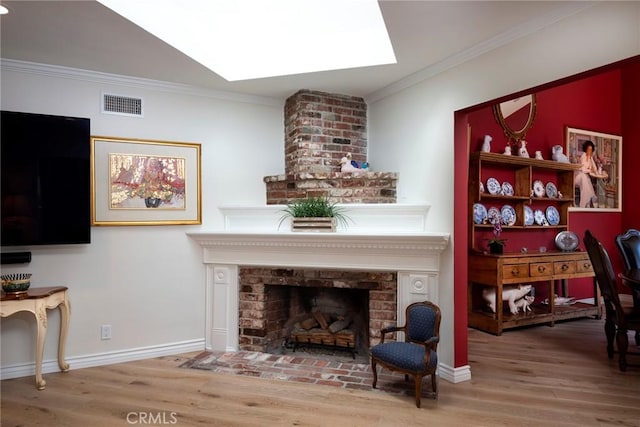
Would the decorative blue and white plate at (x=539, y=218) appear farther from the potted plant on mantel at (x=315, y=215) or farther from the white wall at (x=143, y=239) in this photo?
the white wall at (x=143, y=239)

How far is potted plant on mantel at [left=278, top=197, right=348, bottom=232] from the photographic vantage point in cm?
308

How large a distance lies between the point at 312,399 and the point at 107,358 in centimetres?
195

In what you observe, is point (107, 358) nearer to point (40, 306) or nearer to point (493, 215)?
point (40, 306)

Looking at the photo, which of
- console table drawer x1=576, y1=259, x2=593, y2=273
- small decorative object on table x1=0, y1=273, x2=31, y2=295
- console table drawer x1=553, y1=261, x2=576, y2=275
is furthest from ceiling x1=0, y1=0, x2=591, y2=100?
console table drawer x1=576, y1=259, x2=593, y2=273

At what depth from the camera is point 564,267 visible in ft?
14.2

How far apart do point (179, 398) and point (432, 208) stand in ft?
8.11

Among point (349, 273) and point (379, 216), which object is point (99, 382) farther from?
point (379, 216)

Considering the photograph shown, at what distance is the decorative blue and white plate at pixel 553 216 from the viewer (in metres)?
4.71

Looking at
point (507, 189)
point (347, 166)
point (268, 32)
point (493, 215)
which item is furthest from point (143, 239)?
point (507, 189)

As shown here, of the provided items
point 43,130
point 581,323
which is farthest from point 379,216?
point 581,323

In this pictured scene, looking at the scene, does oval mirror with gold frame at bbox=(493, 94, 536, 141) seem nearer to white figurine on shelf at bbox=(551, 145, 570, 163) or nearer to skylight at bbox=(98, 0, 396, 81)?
white figurine on shelf at bbox=(551, 145, 570, 163)

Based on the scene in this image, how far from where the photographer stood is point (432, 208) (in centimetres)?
302

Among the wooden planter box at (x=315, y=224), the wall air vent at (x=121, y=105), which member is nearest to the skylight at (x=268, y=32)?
the wall air vent at (x=121, y=105)

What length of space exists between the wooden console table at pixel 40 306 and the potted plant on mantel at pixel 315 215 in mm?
1967
